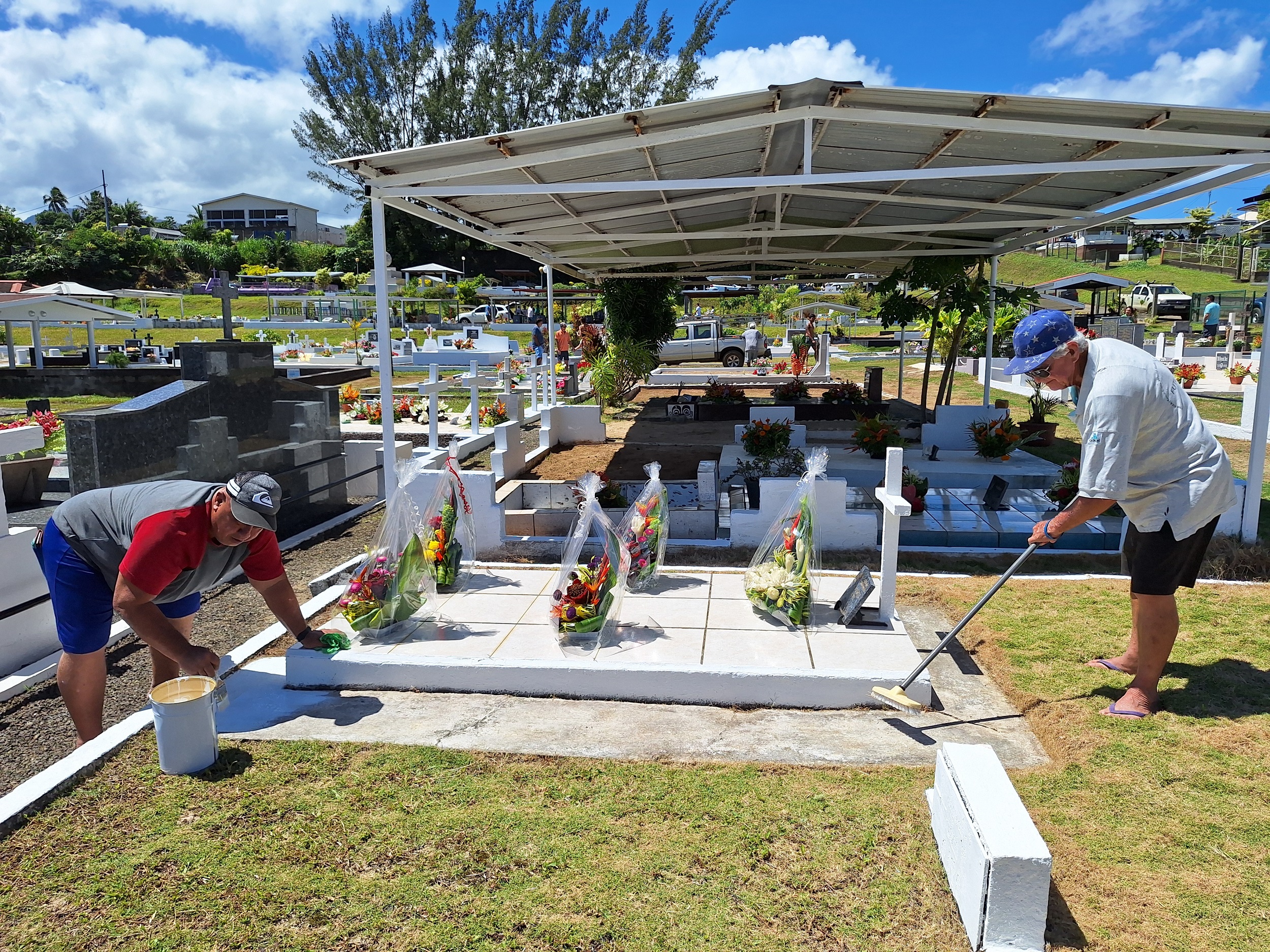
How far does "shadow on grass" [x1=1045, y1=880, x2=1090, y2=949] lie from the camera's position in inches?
105

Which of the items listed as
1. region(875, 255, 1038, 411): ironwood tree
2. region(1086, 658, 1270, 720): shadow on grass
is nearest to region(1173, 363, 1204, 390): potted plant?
region(875, 255, 1038, 411): ironwood tree

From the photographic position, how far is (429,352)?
30047mm

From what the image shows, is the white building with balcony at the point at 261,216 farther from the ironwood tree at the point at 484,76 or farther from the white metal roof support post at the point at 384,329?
the white metal roof support post at the point at 384,329

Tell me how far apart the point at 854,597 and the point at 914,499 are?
2811 millimetres

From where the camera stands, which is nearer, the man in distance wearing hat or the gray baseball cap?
the gray baseball cap

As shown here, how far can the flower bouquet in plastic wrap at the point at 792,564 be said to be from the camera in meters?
5.09

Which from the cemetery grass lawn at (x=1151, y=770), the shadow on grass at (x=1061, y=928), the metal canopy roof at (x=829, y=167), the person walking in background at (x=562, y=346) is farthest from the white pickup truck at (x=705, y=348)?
the shadow on grass at (x=1061, y=928)

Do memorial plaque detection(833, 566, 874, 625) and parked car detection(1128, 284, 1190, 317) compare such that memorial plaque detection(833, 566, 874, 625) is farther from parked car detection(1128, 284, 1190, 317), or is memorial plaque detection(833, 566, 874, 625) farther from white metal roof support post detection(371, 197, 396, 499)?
parked car detection(1128, 284, 1190, 317)

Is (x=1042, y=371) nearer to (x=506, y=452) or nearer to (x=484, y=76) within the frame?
(x=506, y=452)

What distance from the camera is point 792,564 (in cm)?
517

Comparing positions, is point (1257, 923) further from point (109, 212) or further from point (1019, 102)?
point (109, 212)

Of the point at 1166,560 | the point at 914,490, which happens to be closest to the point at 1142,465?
the point at 1166,560

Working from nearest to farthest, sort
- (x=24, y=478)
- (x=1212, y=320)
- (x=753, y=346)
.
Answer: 1. (x=24, y=478)
2. (x=753, y=346)
3. (x=1212, y=320)

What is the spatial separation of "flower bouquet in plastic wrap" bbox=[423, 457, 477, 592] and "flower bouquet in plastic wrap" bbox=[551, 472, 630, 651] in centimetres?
110
